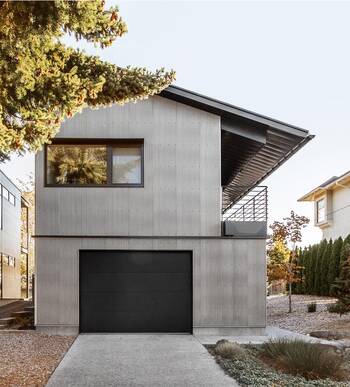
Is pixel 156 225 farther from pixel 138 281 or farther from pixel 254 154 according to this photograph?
pixel 254 154

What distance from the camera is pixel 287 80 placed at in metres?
16.8

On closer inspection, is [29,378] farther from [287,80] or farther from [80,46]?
[287,80]

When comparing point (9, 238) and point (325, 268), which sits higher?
point (9, 238)

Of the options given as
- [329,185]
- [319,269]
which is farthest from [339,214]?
[319,269]

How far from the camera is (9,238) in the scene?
79.6ft

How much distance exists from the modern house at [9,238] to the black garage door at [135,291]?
10533mm

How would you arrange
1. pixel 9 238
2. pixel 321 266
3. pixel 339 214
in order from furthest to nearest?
1. pixel 339 214
2. pixel 9 238
3. pixel 321 266

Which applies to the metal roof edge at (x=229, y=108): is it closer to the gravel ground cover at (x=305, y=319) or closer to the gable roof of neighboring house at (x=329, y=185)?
the gravel ground cover at (x=305, y=319)

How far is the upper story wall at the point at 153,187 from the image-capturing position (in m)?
12.8

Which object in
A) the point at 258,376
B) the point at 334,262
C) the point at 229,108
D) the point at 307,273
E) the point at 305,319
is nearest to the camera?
the point at 258,376

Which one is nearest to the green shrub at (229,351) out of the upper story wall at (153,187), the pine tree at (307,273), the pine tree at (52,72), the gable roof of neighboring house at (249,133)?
the upper story wall at (153,187)

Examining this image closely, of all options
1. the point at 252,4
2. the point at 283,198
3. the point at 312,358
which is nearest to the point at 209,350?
the point at 312,358

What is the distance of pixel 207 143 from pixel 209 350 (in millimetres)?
5158

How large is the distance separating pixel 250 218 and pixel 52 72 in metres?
7.19
